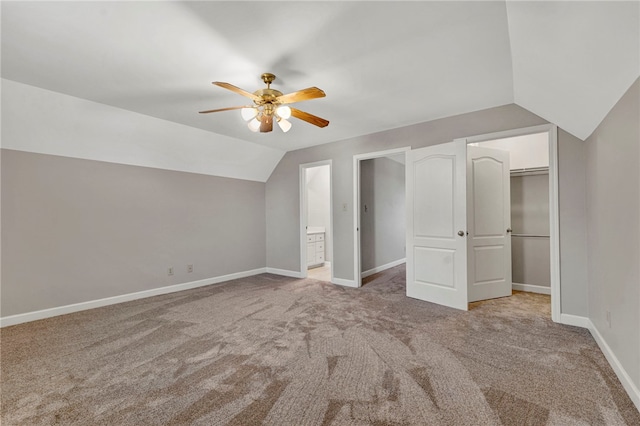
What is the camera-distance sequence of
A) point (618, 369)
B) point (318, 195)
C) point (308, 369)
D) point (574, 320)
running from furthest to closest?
1. point (318, 195)
2. point (574, 320)
3. point (308, 369)
4. point (618, 369)

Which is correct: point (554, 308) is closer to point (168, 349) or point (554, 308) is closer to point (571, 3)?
point (571, 3)

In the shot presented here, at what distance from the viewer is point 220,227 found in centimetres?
504

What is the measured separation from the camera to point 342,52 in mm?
2174

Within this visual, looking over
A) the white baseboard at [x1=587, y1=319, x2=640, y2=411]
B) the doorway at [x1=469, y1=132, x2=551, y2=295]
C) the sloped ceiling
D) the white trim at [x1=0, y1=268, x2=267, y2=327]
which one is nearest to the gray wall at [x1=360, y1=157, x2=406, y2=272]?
the doorway at [x1=469, y1=132, x2=551, y2=295]

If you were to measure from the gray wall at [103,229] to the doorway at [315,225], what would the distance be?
1.33 metres

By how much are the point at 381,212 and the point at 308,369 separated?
4.27 metres

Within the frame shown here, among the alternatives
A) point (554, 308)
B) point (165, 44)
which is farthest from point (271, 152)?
point (554, 308)

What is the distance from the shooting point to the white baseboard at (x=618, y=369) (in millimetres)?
1648

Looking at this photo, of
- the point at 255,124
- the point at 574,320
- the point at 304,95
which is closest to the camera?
the point at 304,95

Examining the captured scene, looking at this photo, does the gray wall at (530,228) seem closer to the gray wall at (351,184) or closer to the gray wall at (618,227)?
the gray wall at (351,184)

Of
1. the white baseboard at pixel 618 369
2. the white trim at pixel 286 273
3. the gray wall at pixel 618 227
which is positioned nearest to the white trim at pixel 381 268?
the white trim at pixel 286 273

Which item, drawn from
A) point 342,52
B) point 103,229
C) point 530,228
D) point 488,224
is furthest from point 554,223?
point 103,229

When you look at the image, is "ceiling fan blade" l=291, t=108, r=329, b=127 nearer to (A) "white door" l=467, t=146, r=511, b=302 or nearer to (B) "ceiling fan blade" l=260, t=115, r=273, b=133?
(B) "ceiling fan blade" l=260, t=115, r=273, b=133

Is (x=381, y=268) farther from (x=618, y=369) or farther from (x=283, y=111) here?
(x=283, y=111)
